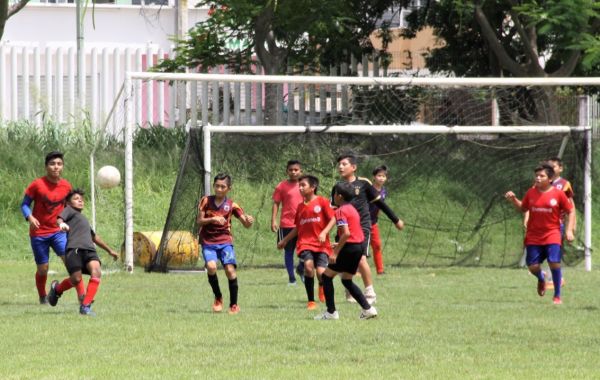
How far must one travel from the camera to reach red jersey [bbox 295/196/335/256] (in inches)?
526

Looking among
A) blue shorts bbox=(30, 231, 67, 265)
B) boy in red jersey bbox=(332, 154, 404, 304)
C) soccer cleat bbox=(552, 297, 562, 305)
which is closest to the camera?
boy in red jersey bbox=(332, 154, 404, 304)

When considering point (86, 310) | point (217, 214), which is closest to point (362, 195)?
point (217, 214)

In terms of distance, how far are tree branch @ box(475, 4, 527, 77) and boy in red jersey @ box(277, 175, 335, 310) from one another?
1257cm

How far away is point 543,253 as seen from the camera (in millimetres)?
14586

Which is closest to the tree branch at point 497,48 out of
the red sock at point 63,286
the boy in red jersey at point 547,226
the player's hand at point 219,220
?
the boy in red jersey at point 547,226

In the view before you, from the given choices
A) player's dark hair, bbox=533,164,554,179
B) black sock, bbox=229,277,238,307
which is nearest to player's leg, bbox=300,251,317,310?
black sock, bbox=229,277,238,307

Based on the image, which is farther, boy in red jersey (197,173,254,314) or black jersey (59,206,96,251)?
boy in red jersey (197,173,254,314)

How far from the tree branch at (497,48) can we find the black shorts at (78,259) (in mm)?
13836

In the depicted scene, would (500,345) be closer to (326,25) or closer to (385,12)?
(326,25)

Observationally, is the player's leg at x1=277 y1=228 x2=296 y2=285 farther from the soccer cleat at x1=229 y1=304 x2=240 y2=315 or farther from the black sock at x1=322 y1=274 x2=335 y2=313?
the black sock at x1=322 y1=274 x2=335 y2=313

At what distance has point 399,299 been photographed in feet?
49.0

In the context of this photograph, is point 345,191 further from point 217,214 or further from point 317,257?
point 217,214

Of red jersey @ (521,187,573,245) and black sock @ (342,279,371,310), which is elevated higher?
Answer: red jersey @ (521,187,573,245)

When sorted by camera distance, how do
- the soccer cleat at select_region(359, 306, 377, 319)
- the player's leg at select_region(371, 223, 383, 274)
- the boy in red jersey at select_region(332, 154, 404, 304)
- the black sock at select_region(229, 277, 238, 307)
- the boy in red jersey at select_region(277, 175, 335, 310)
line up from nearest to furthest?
the soccer cleat at select_region(359, 306, 377, 319), the black sock at select_region(229, 277, 238, 307), the boy in red jersey at select_region(277, 175, 335, 310), the boy in red jersey at select_region(332, 154, 404, 304), the player's leg at select_region(371, 223, 383, 274)
